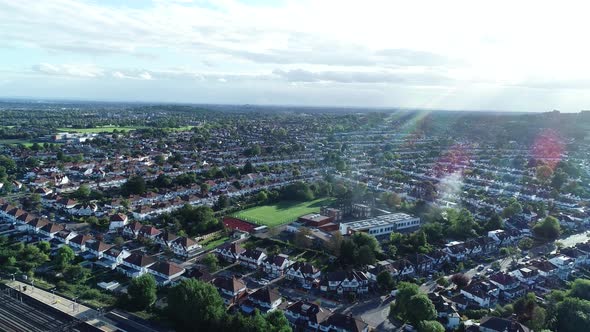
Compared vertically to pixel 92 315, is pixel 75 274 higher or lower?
higher

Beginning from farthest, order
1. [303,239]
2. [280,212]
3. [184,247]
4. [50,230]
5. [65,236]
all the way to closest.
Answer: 1. [280,212]
2. [303,239]
3. [50,230]
4. [65,236]
5. [184,247]

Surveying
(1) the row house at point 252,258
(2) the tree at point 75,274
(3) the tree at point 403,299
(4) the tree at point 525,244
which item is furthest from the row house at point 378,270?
(2) the tree at point 75,274

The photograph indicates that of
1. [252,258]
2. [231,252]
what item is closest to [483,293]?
[252,258]

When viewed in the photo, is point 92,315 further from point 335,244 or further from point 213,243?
point 335,244

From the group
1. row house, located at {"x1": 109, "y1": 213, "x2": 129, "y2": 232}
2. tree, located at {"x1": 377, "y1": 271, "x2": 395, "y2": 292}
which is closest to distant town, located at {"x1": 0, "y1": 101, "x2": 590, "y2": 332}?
tree, located at {"x1": 377, "y1": 271, "x2": 395, "y2": 292}

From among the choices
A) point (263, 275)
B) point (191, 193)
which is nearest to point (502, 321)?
point (263, 275)

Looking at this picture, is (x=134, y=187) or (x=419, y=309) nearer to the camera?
(x=419, y=309)

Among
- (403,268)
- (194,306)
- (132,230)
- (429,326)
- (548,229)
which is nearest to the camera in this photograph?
(429,326)
